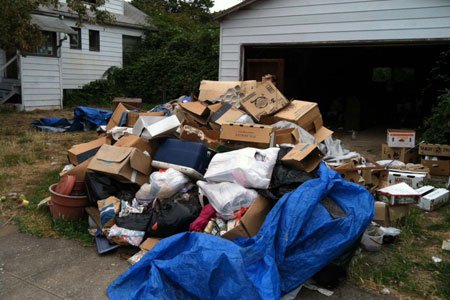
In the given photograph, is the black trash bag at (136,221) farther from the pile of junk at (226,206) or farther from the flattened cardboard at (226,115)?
the flattened cardboard at (226,115)

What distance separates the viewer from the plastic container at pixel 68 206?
158 inches

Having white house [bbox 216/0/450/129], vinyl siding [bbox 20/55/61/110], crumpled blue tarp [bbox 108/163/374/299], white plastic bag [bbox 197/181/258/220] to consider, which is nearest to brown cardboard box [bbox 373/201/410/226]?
crumpled blue tarp [bbox 108/163/374/299]

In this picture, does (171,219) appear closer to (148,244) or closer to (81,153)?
(148,244)

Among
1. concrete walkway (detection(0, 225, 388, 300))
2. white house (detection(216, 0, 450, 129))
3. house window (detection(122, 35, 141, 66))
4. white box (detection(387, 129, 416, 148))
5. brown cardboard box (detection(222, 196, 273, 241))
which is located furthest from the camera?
house window (detection(122, 35, 141, 66))

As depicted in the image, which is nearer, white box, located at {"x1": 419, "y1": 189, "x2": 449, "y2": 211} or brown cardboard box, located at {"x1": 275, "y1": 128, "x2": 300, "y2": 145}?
white box, located at {"x1": 419, "y1": 189, "x2": 449, "y2": 211}

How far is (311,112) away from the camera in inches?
218

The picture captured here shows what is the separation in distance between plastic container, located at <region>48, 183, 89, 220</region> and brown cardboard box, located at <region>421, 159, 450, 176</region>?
16.1 ft

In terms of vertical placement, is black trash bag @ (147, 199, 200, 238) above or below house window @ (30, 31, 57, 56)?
below

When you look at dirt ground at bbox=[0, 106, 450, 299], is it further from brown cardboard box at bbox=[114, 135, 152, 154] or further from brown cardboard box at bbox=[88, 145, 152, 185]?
brown cardboard box at bbox=[114, 135, 152, 154]

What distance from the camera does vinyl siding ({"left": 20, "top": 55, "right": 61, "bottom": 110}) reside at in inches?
493

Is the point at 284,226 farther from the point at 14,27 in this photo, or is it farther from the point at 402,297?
the point at 14,27

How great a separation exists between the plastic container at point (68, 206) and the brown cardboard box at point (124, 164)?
351 millimetres

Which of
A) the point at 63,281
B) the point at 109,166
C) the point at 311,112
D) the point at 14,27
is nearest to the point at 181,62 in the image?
the point at 14,27

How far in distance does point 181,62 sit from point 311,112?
1035 cm
